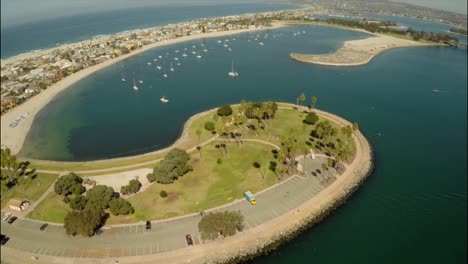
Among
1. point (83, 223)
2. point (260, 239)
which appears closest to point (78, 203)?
point (83, 223)

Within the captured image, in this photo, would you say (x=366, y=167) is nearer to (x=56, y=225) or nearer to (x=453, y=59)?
(x=56, y=225)

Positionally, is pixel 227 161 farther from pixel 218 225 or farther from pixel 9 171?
pixel 9 171

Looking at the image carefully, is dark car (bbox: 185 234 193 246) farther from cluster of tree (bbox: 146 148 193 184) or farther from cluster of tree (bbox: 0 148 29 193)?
cluster of tree (bbox: 0 148 29 193)

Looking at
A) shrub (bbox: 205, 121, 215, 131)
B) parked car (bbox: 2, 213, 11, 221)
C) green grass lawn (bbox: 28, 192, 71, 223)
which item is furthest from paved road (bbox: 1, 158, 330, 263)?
shrub (bbox: 205, 121, 215, 131)

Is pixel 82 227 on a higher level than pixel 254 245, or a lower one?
higher

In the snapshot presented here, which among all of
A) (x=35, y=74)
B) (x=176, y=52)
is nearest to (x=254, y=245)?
(x=35, y=74)

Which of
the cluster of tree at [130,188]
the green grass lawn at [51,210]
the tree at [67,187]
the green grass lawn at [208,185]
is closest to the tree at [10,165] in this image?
A: the green grass lawn at [51,210]

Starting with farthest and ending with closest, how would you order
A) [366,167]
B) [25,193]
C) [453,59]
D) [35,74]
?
[453,59] < [35,74] < [366,167] < [25,193]
